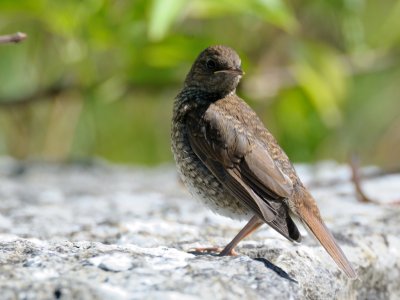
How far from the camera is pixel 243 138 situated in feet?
11.8

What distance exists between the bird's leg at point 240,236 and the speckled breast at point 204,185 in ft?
0.34

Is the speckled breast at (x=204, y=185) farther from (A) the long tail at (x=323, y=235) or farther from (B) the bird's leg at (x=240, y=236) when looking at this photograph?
(A) the long tail at (x=323, y=235)

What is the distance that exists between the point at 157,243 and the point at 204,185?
1.03 feet

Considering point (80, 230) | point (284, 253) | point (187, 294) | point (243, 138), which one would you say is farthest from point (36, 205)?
point (187, 294)

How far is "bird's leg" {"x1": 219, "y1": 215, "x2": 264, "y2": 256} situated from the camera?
3195 mm

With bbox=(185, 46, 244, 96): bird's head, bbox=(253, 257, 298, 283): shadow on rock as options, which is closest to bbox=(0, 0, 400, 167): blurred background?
bbox=(185, 46, 244, 96): bird's head

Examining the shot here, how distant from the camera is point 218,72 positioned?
4098mm

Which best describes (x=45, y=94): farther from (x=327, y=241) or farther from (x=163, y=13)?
(x=327, y=241)

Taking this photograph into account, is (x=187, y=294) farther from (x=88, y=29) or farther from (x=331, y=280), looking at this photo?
(x=88, y=29)

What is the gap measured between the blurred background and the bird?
0.85 meters

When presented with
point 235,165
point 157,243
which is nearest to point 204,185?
point 235,165

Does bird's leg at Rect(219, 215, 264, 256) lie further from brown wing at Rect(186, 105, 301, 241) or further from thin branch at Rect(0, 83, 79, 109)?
thin branch at Rect(0, 83, 79, 109)

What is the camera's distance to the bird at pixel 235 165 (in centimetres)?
329

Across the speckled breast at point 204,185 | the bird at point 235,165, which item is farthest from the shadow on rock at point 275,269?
the speckled breast at point 204,185
